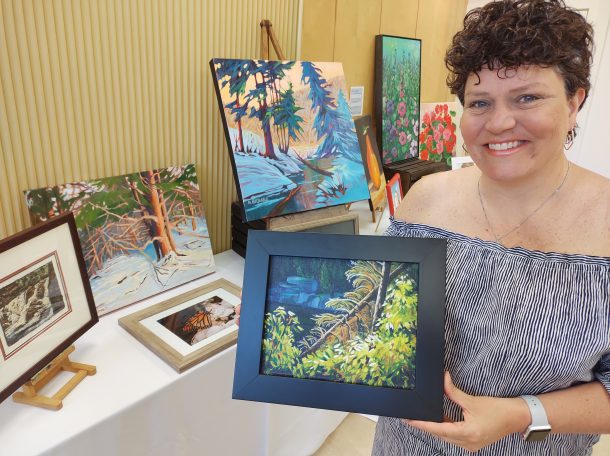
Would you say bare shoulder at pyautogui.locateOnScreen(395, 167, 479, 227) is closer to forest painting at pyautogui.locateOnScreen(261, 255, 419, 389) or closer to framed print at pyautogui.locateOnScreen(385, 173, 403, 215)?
forest painting at pyautogui.locateOnScreen(261, 255, 419, 389)

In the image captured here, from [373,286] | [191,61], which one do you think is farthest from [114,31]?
[373,286]

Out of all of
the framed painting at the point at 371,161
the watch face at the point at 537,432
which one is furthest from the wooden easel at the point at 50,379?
the framed painting at the point at 371,161

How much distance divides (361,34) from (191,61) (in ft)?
3.71

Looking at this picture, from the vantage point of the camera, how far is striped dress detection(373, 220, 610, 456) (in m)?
0.83

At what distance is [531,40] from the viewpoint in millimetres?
784

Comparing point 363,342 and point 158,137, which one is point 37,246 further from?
point 363,342

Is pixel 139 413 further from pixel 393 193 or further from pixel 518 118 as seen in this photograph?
pixel 393 193

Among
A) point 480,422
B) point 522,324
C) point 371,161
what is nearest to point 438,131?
point 371,161

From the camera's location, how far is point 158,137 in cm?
155

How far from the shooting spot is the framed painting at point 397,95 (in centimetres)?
249

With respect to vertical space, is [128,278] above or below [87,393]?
above

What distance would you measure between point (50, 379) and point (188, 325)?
0.38 meters

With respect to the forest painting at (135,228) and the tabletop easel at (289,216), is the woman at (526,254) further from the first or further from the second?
the forest painting at (135,228)

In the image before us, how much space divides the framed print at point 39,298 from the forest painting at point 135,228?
7.4 inches
